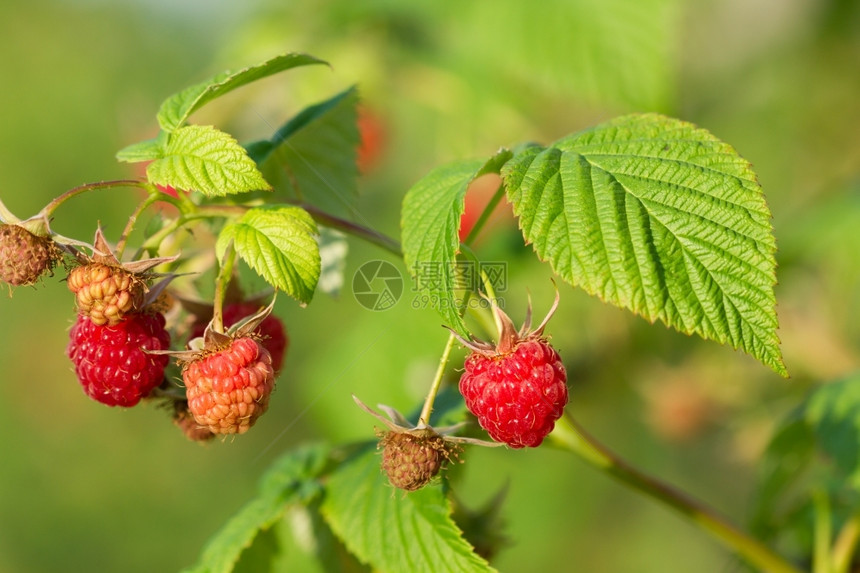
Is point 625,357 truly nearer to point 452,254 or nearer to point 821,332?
point 821,332

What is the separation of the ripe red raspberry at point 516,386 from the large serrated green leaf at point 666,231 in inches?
3.7

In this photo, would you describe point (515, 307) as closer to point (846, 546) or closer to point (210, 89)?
point (846, 546)

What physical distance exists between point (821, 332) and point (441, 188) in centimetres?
171

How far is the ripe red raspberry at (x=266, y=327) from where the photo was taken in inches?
43.6

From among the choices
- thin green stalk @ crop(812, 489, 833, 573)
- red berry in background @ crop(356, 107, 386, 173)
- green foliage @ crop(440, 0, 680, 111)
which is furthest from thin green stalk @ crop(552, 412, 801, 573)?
red berry in background @ crop(356, 107, 386, 173)

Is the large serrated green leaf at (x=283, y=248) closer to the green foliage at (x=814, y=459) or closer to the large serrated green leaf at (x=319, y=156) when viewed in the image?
the large serrated green leaf at (x=319, y=156)

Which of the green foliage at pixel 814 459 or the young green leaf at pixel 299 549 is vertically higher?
the green foliage at pixel 814 459

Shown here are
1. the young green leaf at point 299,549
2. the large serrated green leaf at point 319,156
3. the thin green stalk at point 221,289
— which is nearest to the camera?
the thin green stalk at point 221,289

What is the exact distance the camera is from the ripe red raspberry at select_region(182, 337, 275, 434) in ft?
3.07

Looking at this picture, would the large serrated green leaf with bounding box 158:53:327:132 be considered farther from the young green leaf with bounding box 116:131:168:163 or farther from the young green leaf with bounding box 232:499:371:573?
the young green leaf with bounding box 232:499:371:573

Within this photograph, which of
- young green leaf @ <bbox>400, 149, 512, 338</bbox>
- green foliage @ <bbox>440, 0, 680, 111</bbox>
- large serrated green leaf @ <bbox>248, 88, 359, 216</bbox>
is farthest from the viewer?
green foliage @ <bbox>440, 0, 680, 111</bbox>

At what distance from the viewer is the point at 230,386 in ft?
3.04

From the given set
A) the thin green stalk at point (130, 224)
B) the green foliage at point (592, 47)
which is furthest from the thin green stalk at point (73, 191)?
the green foliage at point (592, 47)

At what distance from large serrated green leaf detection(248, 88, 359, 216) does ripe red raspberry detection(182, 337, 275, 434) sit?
1.06 ft
